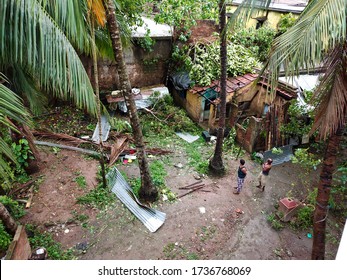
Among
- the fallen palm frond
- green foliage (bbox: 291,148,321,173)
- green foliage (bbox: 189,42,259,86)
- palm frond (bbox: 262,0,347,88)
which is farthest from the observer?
green foliage (bbox: 189,42,259,86)

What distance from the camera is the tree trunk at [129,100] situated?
Result: 4.51 m

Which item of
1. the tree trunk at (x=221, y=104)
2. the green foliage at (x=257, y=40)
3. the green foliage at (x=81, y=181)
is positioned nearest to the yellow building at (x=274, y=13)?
the green foliage at (x=257, y=40)

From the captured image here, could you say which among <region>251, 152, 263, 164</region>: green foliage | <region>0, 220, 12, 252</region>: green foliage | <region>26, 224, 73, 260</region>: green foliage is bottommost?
<region>26, 224, 73, 260</region>: green foliage

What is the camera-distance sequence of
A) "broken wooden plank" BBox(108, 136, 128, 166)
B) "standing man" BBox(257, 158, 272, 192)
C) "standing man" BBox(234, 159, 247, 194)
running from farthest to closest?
"broken wooden plank" BBox(108, 136, 128, 166), "standing man" BBox(257, 158, 272, 192), "standing man" BBox(234, 159, 247, 194)

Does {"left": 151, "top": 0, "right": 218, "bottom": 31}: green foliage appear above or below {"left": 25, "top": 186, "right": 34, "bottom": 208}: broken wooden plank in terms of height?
above

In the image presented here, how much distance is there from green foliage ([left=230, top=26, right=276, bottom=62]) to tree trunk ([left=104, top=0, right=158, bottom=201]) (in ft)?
27.5

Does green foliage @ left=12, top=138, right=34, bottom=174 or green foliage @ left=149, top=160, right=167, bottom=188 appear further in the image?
green foliage @ left=149, top=160, right=167, bottom=188

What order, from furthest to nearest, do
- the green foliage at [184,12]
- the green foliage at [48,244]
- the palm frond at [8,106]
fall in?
1. the green foliage at [184,12]
2. the green foliage at [48,244]
3. the palm frond at [8,106]

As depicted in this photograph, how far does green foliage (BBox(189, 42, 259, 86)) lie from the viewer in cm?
1032

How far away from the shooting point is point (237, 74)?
1066cm

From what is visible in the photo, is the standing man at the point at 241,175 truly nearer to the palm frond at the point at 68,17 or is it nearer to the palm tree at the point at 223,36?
the palm tree at the point at 223,36

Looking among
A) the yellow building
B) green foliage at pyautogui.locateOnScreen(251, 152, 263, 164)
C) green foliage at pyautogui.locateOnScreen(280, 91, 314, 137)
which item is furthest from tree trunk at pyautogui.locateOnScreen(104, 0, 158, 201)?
the yellow building

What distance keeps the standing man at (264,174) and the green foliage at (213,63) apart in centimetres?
436

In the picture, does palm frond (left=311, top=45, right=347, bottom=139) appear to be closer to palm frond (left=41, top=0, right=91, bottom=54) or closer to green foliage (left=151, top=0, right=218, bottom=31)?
palm frond (left=41, top=0, right=91, bottom=54)
